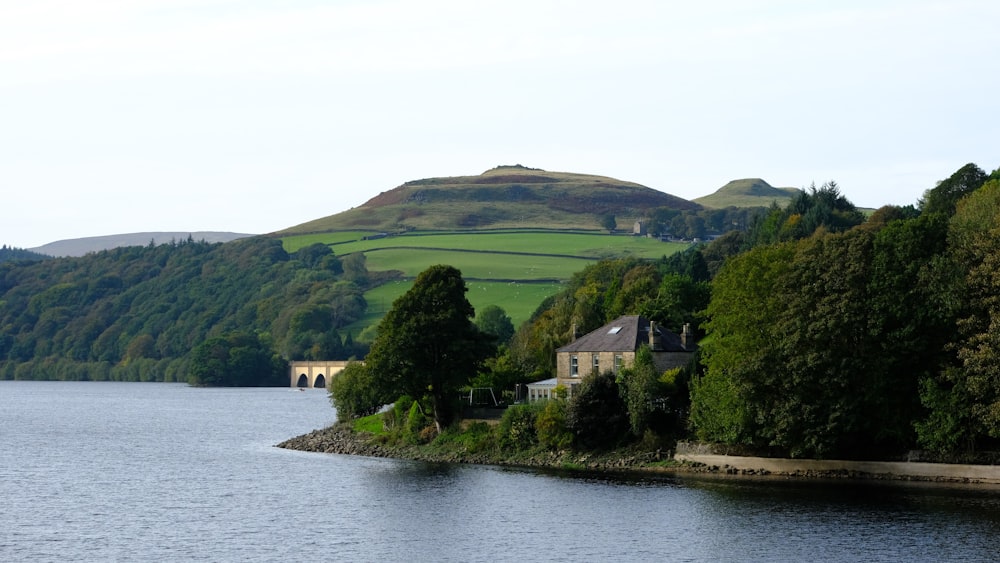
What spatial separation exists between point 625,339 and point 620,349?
1.24 metres

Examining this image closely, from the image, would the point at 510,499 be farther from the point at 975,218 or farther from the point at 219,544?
the point at 975,218

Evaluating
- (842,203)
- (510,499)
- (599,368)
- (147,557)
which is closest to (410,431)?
(599,368)

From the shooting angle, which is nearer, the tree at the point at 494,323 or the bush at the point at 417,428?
the bush at the point at 417,428

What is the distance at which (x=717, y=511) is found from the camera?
62438 mm

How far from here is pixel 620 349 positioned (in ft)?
289

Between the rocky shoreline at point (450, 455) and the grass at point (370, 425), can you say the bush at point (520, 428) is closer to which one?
the rocky shoreline at point (450, 455)

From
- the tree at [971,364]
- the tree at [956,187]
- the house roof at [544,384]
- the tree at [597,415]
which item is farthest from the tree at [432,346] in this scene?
the tree at [956,187]

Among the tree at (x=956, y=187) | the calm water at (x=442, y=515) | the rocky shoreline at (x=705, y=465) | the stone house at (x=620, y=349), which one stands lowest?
the calm water at (x=442, y=515)

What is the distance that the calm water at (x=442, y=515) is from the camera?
2108 inches

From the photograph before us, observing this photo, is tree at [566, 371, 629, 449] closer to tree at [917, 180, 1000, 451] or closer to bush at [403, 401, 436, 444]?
bush at [403, 401, 436, 444]

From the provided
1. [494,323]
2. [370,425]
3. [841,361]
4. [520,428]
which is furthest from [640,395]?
[494,323]

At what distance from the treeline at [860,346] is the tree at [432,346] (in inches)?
632

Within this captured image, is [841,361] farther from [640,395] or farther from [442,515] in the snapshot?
[442,515]

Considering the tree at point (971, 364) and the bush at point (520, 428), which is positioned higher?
the tree at point (971, 364)
